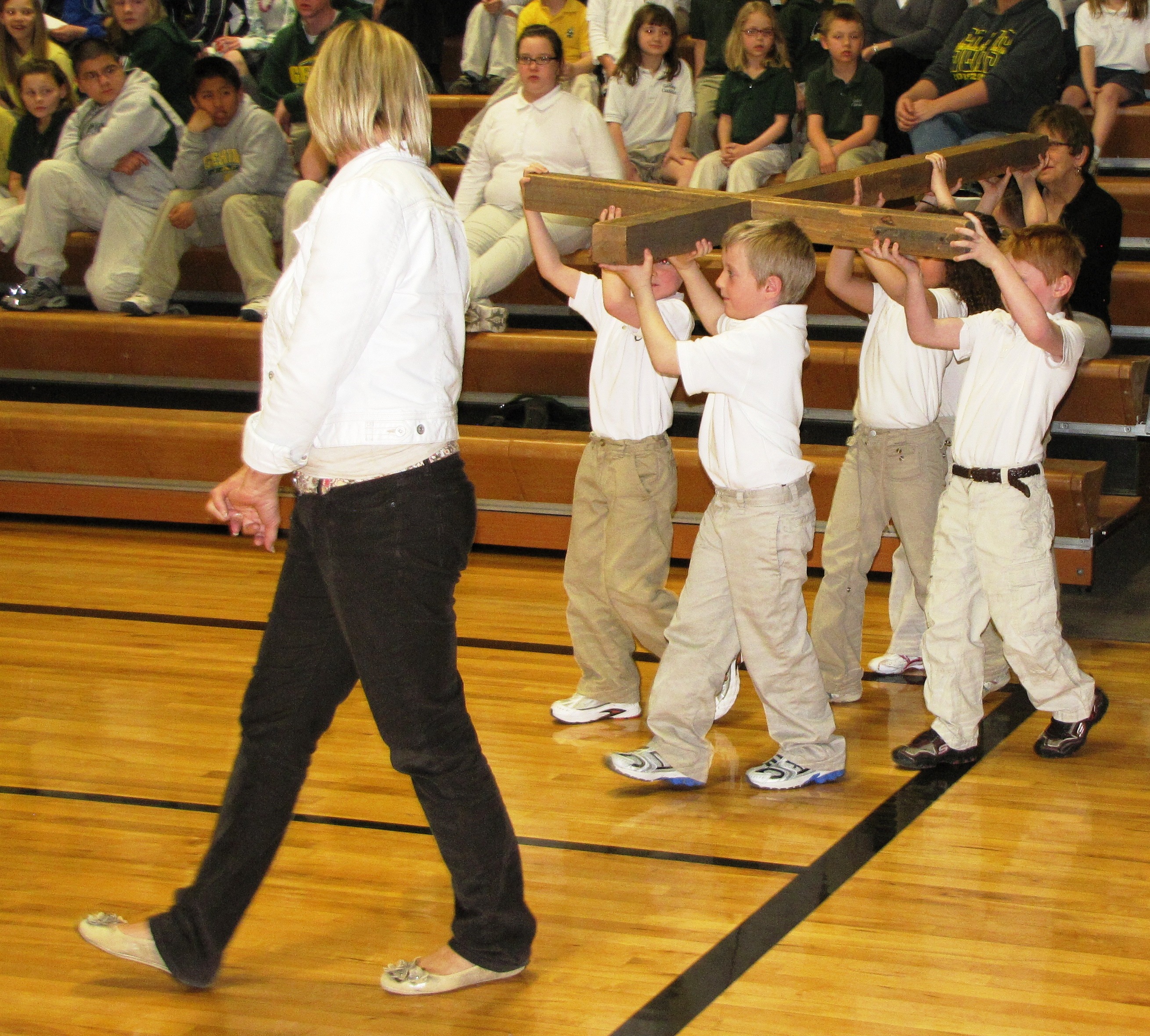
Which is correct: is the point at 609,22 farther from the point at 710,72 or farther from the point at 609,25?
the point at 710,72

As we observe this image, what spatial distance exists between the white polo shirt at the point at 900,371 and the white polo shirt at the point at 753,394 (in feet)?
1.70

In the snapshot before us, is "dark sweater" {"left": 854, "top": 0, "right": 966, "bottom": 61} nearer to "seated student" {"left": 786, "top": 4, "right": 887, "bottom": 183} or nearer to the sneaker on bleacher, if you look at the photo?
"seated student" {"left": 786, "top": 4, "right": 887, "bottom": 183}

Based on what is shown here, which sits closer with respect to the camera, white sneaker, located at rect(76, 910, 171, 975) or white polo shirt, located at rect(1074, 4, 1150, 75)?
white sneaker, located at rect(76, 910, 171, 975)

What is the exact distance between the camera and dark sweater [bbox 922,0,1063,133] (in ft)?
18.4

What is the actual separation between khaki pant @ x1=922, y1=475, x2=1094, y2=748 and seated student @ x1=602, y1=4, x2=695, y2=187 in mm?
3226

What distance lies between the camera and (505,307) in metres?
6.01

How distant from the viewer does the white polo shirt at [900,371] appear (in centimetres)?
346

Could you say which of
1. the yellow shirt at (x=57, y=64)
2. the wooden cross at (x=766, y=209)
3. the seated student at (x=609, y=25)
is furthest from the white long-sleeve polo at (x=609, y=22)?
the wooden cross at (x=766, y=209)

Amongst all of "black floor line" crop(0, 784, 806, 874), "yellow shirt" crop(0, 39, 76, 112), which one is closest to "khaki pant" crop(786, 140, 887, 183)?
"yellow shirt" crop(0, 39, 76, 112)

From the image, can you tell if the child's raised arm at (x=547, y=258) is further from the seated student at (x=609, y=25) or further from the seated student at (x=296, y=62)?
the seated student at (x=296, y=62)

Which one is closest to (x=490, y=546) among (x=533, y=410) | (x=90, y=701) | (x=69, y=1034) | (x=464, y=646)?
(x=533, y=410)

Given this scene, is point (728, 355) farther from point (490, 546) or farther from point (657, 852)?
point (490, 546)

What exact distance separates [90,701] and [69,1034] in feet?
5.25

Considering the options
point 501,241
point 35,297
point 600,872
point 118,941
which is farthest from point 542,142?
point 118,941
